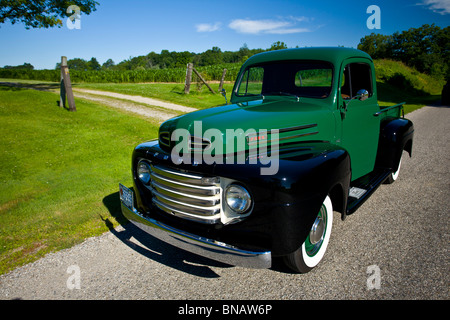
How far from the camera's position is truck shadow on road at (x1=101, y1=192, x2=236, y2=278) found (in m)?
2.70

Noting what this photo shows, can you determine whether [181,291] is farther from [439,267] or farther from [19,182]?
[19,182]

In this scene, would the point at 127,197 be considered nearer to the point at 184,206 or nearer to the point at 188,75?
the point at 184,206

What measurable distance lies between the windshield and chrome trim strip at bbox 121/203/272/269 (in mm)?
2084

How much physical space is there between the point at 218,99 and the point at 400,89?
67.4 feet

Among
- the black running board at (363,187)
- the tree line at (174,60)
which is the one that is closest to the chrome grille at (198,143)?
the black running board at (363,187)

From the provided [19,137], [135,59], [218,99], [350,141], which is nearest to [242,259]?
[350,141]

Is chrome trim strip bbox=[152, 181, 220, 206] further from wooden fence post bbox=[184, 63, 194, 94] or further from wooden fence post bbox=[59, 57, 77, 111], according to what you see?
wooden fence post bbox=[184, 63, 194, 94]

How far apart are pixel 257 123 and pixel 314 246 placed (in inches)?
50.7

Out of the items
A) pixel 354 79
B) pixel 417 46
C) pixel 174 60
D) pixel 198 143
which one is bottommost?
pixel 198 143

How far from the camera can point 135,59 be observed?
103 metres

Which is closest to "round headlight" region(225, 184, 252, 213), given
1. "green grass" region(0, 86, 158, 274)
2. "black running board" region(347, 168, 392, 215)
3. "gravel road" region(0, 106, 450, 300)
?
"gravel road" region(0, 106, 450, 300)

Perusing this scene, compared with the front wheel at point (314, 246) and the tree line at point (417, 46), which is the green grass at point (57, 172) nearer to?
the front wheel at point (314, 246)

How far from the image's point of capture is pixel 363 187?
11.7 ft

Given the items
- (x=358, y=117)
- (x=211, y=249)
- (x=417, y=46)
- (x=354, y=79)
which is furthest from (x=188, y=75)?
(x=417, y=46)
